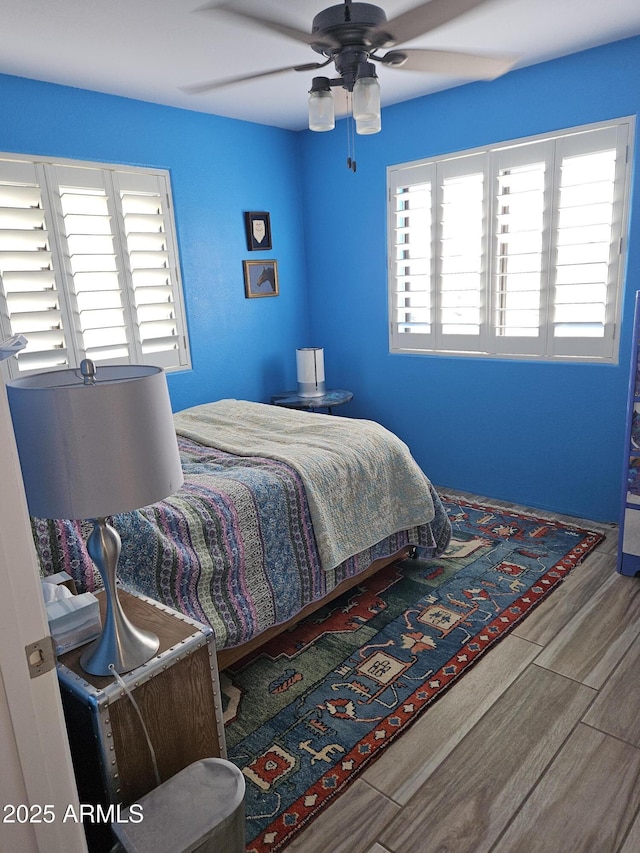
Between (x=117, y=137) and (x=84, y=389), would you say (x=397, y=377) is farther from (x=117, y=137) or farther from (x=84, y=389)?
(x=84, y=389)

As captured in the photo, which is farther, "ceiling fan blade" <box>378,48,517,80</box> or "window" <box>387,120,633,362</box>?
"window" <box>387,120,633,362</box>

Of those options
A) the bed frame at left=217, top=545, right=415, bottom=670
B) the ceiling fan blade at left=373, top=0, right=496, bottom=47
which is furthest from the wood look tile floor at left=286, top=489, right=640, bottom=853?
the ceiling fan blade at left=373, top=0, right=496, bottom=47

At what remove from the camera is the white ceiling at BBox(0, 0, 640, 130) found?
2318 mm

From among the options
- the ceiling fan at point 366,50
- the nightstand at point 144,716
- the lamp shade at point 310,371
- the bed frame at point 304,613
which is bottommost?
the bed frame at point 304,613

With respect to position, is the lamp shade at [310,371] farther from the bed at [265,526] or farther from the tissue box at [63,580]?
the tissue box at [63,580]

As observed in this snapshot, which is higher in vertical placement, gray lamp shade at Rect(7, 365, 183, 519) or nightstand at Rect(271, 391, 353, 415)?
gray lamp shade at Rect(7, 365, 183, 519)

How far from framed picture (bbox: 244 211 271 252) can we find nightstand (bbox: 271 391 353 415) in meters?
1.09

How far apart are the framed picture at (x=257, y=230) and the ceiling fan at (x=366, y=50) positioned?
1744 mm

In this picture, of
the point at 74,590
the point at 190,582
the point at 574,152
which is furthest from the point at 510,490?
the point at 74,590

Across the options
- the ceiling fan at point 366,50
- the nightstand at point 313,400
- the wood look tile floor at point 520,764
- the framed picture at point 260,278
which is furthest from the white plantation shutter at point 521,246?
the wood look tile floor at point 520,764

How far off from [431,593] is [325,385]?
7.33 feet

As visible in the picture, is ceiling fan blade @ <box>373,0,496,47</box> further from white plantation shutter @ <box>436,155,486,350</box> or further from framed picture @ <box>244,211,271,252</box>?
framed picture @ <box>244,211,271,252</box>

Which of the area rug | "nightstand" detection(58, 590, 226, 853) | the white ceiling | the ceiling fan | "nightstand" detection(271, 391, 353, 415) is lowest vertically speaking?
the area rug

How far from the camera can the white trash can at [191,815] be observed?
118cm
